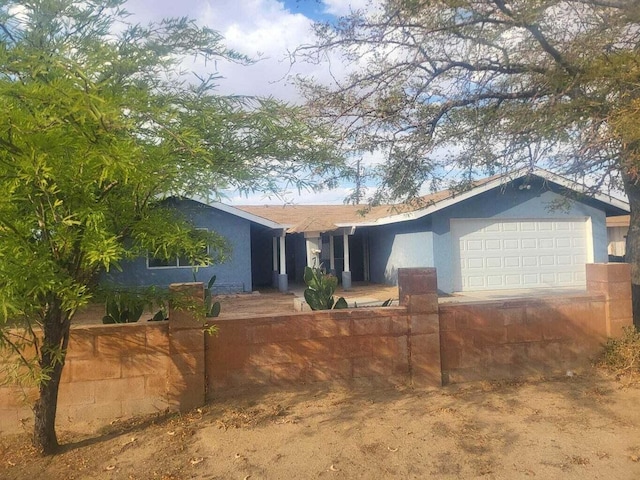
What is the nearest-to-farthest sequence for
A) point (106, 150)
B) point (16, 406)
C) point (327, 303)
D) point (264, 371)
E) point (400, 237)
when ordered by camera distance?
point (106, 150)
point (16, 406)
point (264, 371)
point (327, 303)
point (400, 237)

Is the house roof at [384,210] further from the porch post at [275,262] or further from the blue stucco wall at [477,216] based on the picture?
the porch post at [275,262]

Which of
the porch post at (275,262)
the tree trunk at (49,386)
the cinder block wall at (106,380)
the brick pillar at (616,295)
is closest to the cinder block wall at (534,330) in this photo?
the brick pillar at (616,295)

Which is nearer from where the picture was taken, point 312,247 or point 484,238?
point 484,238

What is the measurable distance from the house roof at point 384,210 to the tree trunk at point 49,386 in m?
5.16

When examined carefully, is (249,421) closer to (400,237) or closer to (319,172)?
(319,172)

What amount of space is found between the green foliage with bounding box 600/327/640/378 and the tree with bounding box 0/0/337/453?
4.58m

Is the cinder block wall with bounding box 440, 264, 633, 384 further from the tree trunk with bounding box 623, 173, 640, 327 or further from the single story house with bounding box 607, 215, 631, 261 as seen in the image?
the single story house with bounding box 607, 215, 631, 261

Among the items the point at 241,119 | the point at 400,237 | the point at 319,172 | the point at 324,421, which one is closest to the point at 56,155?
the point at 241,119

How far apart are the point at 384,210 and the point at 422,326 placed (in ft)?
38.9

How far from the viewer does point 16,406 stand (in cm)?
455

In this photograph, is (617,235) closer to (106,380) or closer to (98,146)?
(106,380)

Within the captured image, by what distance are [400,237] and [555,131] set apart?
1014 cm

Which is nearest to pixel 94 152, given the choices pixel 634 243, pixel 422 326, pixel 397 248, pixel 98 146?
pixel 98 146

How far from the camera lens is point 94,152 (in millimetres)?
2682
